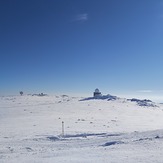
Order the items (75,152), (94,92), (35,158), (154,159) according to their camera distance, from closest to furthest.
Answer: (154,159) < (35,158) < (75,152) < (94,92)

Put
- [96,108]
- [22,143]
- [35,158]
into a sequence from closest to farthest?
[35,158] → [22,143] → [96,108]

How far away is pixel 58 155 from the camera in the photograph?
1257 centimetres

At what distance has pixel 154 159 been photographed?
10797 mm

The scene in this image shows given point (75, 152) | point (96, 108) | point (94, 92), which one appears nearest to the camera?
point (75, 152)

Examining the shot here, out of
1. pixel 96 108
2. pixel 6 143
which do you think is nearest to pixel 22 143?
pixel 6 143

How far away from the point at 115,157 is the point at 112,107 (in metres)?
39.4

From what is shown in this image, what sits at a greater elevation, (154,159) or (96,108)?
(96,108)

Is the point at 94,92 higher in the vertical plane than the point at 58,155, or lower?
higher

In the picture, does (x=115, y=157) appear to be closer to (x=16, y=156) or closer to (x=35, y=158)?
(x=35, y=158)

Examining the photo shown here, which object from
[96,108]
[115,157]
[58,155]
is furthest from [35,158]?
[96,108]

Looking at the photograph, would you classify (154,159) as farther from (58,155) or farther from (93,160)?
(58,155)

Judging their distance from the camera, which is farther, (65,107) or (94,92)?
(94,92)

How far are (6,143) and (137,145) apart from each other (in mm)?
8880

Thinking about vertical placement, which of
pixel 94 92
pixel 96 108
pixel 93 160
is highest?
pixel 94 92
